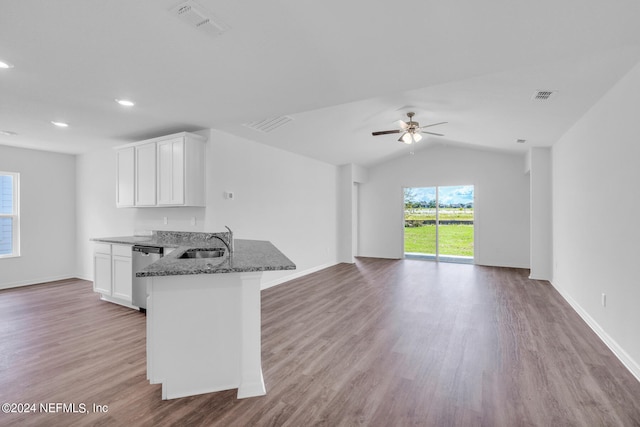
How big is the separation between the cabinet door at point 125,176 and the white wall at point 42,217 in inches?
82.5

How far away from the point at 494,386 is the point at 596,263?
213 cm

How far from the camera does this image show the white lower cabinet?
4105mm

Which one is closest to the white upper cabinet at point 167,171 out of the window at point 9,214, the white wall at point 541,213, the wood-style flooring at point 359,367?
the wood-style flooring at point 359,367

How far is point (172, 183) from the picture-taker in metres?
4.14

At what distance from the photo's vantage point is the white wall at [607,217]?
8.29ft

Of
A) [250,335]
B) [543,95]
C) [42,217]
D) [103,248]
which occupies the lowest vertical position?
[250,335]

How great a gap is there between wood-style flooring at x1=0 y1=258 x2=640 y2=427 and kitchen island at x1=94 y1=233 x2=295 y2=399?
0.12 meters

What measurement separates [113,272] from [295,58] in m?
3.85

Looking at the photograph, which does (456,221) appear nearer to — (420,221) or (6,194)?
(420,221)

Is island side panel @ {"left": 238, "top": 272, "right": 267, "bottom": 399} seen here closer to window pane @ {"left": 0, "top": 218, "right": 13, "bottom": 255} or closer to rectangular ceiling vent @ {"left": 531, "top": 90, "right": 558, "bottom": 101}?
rectangular ceiling vent @ {"left": 531, "top": 90, "right": 558, "bottom": 101}

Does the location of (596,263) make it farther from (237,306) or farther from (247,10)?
(247,10)

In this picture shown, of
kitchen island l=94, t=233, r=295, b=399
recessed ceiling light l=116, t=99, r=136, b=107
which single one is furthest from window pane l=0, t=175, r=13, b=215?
kitchen island l=94, t=233, r=295, b=399

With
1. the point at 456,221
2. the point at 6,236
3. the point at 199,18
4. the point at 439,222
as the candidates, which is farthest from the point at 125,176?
the point at 456,221

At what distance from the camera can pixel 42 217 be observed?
571 centimetres
